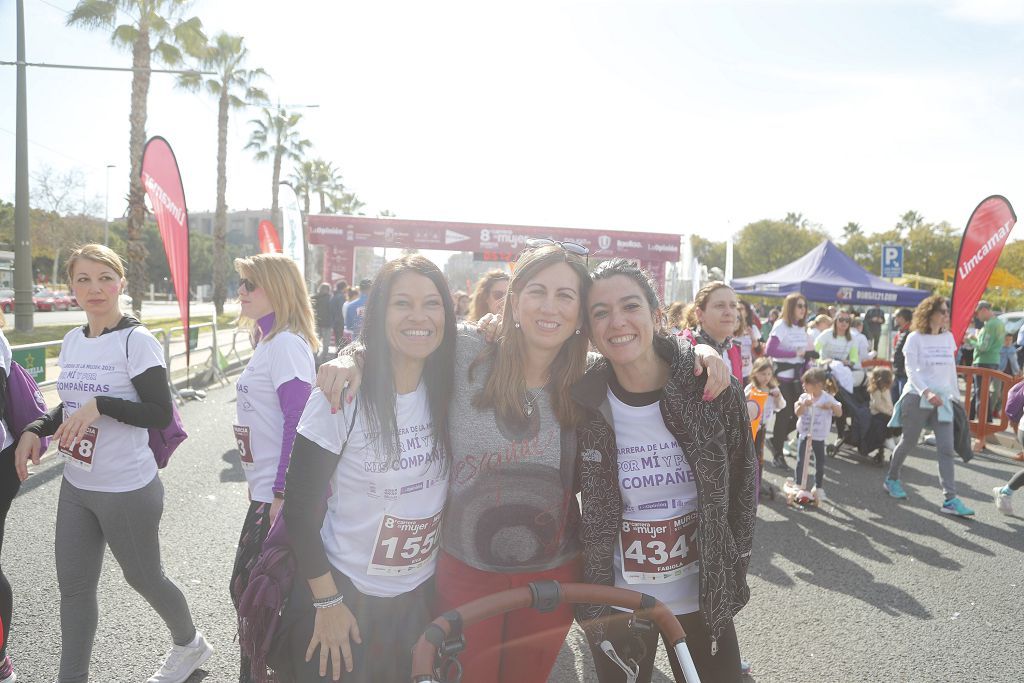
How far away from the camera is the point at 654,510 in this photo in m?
2.09

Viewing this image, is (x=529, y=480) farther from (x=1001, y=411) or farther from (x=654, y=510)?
(x=1001, y=411)

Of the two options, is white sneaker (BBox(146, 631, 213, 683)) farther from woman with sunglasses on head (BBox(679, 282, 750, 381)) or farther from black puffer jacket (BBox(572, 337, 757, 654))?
woman with sunglasses on head (BBox(679, 282, 750, 381))

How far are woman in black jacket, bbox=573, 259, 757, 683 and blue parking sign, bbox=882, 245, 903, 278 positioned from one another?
46.9ft

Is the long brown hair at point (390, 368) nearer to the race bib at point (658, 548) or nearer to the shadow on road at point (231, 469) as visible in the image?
the race bib at point (658, 548)

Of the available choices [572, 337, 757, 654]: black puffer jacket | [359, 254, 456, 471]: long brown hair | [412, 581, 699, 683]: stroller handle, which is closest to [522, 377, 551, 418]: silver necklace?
[572, 337, 757, 654]: black puffer jacket

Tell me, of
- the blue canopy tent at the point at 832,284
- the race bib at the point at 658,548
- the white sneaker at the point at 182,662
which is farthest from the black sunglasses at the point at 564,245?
the blue canopy tent at the point at 832,284

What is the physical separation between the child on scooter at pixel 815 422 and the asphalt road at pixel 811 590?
0.66 ft

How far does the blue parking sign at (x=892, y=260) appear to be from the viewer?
14.0m

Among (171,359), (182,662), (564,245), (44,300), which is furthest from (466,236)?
(44,300)

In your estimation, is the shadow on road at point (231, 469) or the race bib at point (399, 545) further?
the shadow on road at point (231, 469)

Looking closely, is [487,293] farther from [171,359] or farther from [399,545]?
[171,359]

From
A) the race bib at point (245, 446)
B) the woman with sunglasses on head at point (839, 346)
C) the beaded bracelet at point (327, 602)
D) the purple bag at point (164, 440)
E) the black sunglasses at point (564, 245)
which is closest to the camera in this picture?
the beaded bracelet at point (327, 602)

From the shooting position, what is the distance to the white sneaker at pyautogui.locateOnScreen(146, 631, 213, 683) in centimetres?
288

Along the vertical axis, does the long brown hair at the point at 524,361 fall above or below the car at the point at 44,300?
above
